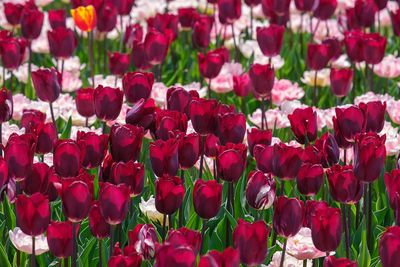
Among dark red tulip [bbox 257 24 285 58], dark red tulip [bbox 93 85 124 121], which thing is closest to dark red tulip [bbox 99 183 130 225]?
dark red tulip [bbox 93 85 124 121]

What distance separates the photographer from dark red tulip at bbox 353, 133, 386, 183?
2.96m

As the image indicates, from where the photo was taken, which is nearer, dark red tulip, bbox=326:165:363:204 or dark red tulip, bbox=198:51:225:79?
dark red tulip, bbox=326:165:363:204

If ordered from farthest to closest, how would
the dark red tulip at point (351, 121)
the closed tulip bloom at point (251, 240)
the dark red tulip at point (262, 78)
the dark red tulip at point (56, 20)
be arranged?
the dark red tulip at point (56, 20), the dark red tulip at point (262, 78), the dark red tulip at point (351, 121), the closed tulip bloom at point (251, 240)

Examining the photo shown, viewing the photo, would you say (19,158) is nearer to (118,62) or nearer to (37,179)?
(37,179)

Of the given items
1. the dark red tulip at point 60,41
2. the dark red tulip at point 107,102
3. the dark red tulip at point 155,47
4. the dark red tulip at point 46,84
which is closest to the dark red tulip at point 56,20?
the dark red tulip at point 60,41

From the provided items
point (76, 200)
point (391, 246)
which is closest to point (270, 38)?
point (76, 200)

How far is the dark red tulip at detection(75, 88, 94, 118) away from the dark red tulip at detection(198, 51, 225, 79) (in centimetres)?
86

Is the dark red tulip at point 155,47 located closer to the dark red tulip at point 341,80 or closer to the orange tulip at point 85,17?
the orange tulip at point 85,17

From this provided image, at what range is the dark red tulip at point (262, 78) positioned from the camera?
414 centimetres

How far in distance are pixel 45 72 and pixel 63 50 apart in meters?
0.98

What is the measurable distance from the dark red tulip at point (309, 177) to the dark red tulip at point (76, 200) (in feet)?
2.27

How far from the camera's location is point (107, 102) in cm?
350

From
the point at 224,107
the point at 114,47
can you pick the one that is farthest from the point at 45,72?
the point at 114,47

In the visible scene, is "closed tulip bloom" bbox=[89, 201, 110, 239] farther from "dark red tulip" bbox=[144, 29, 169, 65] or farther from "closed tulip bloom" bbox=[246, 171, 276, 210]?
"dark red tulip" bbox=[144, 29, 169, 65]
